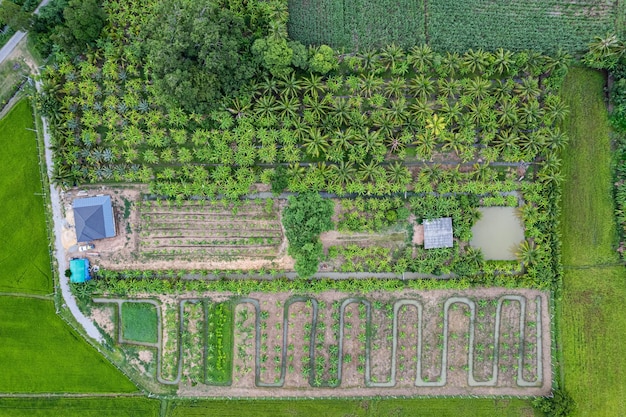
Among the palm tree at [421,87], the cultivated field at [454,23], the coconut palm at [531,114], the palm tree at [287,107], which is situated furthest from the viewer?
the cultivated field at [454,23]

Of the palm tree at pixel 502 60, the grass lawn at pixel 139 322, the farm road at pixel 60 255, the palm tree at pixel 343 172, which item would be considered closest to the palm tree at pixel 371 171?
the palm tree at pixel 343 172

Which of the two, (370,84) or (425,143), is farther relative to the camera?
(425,143)

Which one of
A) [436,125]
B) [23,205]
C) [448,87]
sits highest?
[448,87]

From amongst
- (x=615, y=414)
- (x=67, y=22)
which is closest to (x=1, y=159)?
(x=67, y=22)

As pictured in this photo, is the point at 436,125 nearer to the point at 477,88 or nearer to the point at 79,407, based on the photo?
the point at 477,88

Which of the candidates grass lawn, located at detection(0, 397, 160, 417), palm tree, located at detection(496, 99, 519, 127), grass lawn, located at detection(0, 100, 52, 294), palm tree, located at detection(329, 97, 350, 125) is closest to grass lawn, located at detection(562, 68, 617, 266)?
palm tree, located at detection(496, 99, 519, 127)

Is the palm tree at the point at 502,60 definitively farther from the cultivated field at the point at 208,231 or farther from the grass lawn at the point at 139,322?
the grass lawn at the point at 139,322

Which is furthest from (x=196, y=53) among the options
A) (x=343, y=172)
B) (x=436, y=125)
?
(x=436, y=125)

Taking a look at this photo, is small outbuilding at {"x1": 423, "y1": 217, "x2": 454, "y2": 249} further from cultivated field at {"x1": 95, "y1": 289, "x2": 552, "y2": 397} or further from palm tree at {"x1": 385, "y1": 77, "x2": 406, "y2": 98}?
palm tree at {"x1": 385, "y1": 77, "x2": 406, "y2": 98}
